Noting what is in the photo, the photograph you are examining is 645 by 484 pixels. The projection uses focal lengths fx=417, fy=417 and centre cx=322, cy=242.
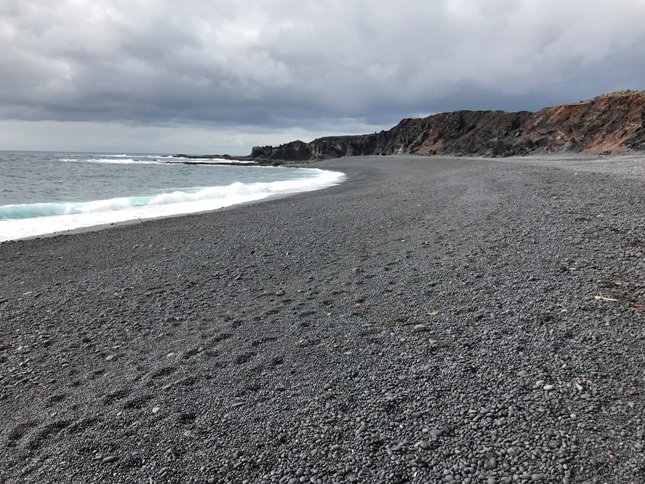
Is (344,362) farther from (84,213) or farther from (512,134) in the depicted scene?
(512,134)

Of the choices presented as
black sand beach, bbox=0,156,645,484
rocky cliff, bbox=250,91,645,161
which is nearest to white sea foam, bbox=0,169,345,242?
black sand beach, bbox=0,156,645,484

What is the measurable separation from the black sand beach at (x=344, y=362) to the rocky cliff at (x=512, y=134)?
3197 centimetres

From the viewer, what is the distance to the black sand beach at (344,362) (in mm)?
2662

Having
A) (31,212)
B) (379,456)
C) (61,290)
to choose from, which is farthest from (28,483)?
(31,212)

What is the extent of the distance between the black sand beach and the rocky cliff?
1259 inches

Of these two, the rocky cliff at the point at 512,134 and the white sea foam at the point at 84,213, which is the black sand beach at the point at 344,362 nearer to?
the white sea foam at the point at 84,213

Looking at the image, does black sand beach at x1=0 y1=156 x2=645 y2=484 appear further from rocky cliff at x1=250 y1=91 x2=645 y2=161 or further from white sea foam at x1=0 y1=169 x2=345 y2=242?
rocky cliff at x1=250 y1=91 x2=645 y2=161

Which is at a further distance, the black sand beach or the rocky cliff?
the rocky cliff

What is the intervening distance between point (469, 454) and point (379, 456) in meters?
0.55

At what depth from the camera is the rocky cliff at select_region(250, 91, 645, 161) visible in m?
36.3

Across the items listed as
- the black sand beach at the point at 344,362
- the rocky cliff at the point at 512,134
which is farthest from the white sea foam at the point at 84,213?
the rocky cliff at the point at 512,134

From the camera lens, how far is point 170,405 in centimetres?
338

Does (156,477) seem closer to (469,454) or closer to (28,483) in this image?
(28,483)

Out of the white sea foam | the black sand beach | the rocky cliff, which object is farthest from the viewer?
the rocky cliff
